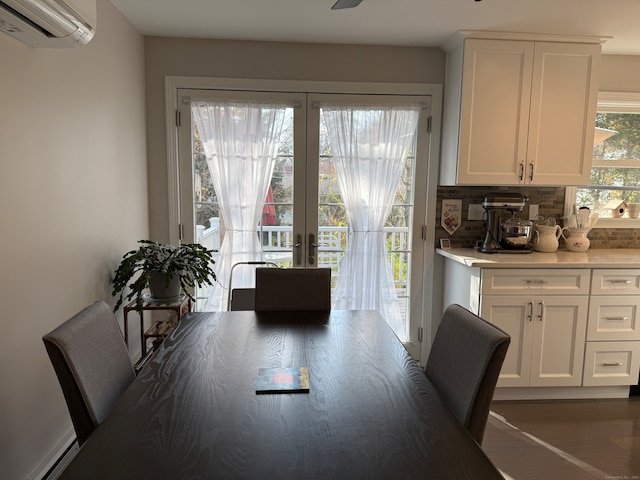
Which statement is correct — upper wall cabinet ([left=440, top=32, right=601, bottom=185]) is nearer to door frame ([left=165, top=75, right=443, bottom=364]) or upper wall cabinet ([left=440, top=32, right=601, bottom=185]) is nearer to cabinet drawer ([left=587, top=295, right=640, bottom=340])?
door frame ([left=165, top=75, right=443, bottom=364])

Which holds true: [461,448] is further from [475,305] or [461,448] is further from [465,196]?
[465,196]

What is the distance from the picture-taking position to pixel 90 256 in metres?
2.26

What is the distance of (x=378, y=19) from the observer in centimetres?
264

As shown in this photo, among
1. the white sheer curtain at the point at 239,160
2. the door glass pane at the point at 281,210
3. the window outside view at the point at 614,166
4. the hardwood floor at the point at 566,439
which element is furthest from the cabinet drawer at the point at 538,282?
the white sheer curtain at the point at 239,160

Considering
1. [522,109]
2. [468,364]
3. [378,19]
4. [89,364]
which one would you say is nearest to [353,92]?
[378,19]

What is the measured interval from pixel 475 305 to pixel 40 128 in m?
2.56

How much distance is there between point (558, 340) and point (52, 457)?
9.61ft

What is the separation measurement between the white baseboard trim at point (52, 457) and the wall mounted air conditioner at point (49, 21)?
1764 millimetres

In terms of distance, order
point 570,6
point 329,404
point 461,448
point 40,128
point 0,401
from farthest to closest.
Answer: point 570,6
point 40,128
point 0,401
point 329,404
point 461,448

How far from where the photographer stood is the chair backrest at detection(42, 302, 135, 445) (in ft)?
3.94

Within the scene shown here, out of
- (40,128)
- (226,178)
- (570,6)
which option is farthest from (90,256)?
(570,6)

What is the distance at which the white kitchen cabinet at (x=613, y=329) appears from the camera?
280 centimetres

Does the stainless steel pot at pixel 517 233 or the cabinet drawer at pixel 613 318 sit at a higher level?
the stainless steel pot at pixel 517 233

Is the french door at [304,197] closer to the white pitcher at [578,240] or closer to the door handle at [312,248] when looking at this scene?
→ the door handle at [312,248]
